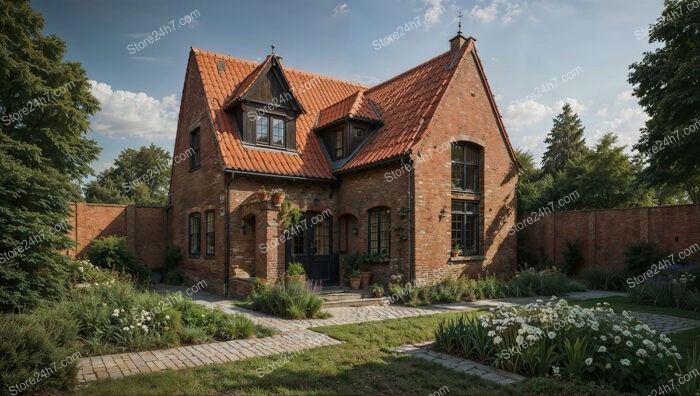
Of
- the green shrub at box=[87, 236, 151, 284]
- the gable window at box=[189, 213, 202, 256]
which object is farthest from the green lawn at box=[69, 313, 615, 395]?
the green shrub at box=[87, 236, 151, 284]

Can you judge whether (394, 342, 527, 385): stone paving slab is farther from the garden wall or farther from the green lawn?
the garden wall

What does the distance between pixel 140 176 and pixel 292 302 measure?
4478 centimetres

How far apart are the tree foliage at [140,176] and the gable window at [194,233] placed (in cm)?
2944

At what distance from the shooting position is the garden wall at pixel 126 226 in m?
17.8

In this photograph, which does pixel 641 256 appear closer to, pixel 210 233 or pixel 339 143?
pixel 339 143

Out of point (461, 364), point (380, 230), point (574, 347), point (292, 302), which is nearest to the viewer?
point (574, 347)

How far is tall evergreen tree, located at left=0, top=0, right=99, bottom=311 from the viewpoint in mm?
9211

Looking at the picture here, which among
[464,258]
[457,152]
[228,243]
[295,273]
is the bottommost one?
[295,273]

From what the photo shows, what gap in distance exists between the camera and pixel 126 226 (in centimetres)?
1866

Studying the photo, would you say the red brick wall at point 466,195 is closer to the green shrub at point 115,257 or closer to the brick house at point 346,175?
the brick house at point 346,175

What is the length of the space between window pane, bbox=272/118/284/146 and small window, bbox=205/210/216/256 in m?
3.66

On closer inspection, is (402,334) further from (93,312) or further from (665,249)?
(665,249)

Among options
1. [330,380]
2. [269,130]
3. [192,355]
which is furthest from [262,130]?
[330,380]

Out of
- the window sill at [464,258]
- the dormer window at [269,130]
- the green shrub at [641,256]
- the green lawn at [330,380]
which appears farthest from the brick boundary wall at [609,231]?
the green lawn at [330,380]
